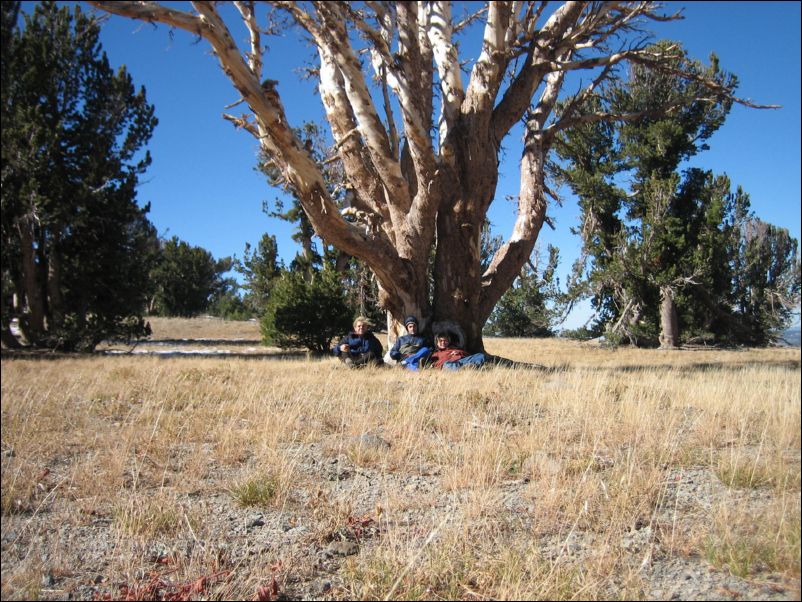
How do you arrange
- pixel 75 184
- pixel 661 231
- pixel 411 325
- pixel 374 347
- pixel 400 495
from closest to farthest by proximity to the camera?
pixel 400 495, pixel 411 325, pixel 374 347, pixel 75 184, pixel 661 231

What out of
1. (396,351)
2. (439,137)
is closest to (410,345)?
(396,351)

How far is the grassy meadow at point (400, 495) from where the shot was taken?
166cm

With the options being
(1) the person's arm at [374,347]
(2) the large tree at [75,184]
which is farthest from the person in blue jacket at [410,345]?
(2) the large tree at [75,184]

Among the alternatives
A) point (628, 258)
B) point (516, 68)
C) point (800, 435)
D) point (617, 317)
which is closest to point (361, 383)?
point (800, 435)

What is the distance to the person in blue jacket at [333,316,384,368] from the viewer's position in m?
9.18

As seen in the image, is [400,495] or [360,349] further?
[360,349]

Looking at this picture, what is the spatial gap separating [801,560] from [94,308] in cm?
1702

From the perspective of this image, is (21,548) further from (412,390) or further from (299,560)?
(412,390)

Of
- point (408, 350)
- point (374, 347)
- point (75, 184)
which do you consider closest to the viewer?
point (408, 350)

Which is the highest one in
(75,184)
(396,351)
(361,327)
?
(75,184)

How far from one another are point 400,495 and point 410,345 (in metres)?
6.26

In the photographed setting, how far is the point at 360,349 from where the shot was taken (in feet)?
31.0

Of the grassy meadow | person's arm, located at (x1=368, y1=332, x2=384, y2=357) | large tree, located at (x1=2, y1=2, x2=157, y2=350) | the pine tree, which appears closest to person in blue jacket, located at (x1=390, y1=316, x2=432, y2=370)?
person's arm, located at (x1=368, y1=332, x2=384, y2=357)

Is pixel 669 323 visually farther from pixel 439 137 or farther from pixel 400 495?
pixel 400 495
